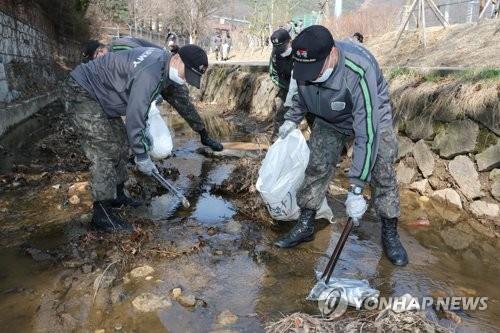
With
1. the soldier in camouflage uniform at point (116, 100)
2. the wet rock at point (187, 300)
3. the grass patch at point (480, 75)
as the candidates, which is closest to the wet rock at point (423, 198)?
the grass patch at point (480, 75)

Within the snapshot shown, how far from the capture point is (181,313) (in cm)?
245

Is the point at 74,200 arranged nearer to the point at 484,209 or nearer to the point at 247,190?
the point at 247,190

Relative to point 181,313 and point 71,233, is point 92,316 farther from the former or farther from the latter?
point 71,233

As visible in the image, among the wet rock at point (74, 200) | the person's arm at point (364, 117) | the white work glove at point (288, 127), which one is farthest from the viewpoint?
the wet rock at point (74, 200)

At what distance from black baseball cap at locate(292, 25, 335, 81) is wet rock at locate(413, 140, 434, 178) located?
2699 millimetres

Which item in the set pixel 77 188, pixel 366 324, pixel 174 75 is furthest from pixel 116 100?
pixel 366 324

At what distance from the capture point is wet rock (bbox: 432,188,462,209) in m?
4.30

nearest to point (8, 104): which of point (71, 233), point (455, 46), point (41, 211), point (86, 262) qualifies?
point (41, 211)

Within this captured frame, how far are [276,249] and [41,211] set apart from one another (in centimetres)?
217

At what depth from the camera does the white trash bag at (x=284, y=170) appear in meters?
3.42

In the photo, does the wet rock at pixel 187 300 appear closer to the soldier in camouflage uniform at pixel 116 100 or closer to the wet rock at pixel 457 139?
the soldier in camouflage uniform at pixel 116 100

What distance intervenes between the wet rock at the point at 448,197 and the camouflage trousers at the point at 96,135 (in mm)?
3194

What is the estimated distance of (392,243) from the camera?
10.5 ft

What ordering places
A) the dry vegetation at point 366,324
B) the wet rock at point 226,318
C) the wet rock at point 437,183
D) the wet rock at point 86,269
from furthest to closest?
the wet rock at point 437,183, the wet rock at point 86,269, the wet rock at point 226,318, the dry vegetation at point 366,324
